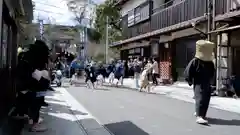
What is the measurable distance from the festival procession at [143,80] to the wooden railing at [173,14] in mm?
57

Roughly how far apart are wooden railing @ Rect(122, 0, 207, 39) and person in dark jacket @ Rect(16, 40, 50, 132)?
43.9 ft

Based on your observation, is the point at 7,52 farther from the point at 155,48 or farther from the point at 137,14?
the point at 137,14

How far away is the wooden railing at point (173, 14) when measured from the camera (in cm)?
2094

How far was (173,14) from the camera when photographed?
Result: 24.5 m

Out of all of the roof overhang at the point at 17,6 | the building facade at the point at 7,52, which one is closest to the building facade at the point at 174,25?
the roof overhang at the point at 17,6

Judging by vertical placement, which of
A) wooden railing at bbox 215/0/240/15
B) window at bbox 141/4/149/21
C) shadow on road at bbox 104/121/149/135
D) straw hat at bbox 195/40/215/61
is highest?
window at bbox 141/4/149/21

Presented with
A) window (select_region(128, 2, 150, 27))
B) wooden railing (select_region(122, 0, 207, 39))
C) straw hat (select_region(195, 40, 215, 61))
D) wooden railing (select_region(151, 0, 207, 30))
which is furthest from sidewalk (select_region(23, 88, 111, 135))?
window (select_region(128, 2, 150, 27))

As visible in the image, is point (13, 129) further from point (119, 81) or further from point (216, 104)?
point (119, 81)

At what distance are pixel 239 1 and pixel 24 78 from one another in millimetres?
11442

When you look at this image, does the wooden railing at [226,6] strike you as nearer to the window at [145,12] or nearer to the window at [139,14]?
the window at [139,14]

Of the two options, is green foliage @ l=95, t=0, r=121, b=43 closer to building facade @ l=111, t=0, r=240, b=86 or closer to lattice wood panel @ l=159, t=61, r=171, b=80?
building facade @ l=111, t=0, r=240, b=86

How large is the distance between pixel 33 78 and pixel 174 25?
55.2 feet

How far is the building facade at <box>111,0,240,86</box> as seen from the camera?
59.3ft

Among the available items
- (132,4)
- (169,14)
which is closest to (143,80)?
(169,14)
